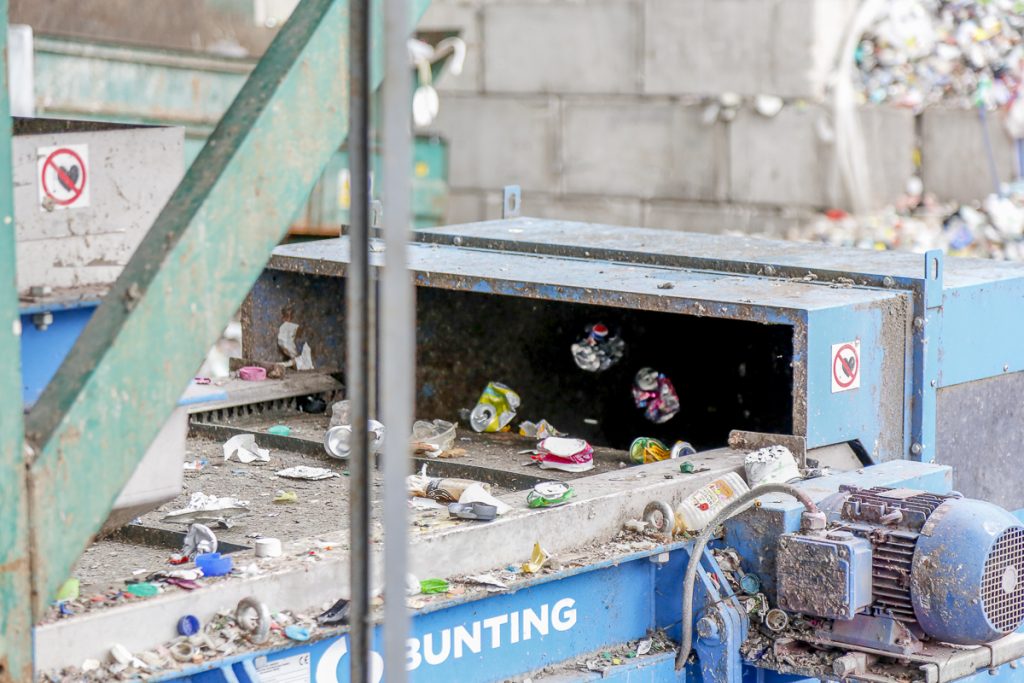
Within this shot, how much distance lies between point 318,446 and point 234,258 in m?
1.42

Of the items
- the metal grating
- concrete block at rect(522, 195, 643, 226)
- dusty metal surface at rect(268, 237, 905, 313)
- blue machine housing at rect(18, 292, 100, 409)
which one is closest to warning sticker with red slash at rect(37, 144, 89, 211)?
blue machine housing at rect(18, 292, 100, 409)

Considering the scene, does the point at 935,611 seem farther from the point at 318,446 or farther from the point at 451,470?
the point at 318,446

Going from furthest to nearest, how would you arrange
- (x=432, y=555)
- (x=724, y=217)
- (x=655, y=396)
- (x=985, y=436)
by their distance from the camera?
(x=724, y=217) → (x=655, y=396) → (x=985, y=436) → (x=432, y=555)

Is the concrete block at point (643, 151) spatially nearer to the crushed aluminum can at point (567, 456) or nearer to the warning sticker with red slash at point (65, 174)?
the crushed aluminum can at point (567, 456)

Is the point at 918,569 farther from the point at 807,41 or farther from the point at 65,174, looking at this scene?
the point at 807,41

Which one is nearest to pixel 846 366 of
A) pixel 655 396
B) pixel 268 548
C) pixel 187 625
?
pixel 655 396

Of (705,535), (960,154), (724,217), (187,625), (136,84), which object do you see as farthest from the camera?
(724,217)

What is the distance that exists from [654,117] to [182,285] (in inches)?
282

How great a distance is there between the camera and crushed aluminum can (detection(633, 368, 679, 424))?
3590mm

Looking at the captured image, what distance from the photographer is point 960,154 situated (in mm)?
7828

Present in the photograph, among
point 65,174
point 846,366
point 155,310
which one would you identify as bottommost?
point 846,366

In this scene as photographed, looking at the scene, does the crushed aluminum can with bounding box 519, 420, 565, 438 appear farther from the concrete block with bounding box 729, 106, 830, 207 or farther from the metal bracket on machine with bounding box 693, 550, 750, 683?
the concrete block with bounding box 729, 106, 830, 207

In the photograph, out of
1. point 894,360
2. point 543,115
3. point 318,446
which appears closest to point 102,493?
point 318,446

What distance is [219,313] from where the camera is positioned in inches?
69.8
